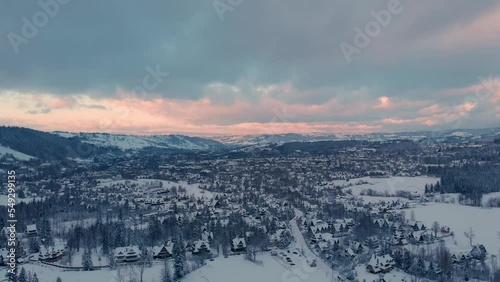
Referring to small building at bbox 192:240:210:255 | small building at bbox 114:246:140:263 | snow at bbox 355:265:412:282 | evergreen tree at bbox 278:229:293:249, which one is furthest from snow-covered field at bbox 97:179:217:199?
snow at bbox 355:265:412:282

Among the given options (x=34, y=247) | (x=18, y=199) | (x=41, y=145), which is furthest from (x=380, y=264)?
(x=41, y=145)

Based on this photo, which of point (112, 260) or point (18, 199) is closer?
point (112, 260)

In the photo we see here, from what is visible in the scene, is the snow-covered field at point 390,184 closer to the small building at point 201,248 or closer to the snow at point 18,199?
the small building at point 201,248

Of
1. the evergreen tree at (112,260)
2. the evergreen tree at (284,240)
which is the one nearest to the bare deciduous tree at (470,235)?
the evergreen tree at (284,240)

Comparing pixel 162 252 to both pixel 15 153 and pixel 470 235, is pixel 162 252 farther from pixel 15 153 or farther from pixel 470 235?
pixel 15 153

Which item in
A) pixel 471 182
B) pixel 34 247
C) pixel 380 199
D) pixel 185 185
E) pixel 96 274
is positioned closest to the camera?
pixel 96 274

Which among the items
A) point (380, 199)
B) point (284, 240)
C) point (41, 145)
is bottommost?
point (380, 199)
